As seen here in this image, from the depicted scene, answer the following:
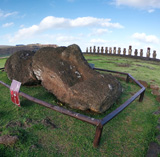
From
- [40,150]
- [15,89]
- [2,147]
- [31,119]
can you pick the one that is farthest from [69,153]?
[15,89]

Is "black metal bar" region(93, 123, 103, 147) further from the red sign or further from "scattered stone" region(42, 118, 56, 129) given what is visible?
the red sign

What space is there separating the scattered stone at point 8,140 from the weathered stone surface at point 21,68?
84.8 inches

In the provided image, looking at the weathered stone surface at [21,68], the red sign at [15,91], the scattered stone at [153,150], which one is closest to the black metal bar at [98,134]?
the scattered stone at [153,150]

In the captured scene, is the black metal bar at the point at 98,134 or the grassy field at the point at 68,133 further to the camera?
the grassy field at the point at 68,133

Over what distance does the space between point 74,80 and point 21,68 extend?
2000 mm

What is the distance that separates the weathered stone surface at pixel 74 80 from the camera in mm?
3166

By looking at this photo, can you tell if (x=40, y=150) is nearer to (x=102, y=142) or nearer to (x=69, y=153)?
(x=69, y=153)

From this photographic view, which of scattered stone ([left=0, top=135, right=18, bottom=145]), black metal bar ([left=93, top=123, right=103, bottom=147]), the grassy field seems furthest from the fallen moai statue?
scattered stone ([left=0, top=135, right=18, bottom=145])

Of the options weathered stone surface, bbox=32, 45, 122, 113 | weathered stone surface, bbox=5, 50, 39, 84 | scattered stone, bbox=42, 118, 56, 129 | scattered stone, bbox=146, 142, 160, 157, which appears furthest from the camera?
weathered stone surface, bbox=5, 50, 39, 84

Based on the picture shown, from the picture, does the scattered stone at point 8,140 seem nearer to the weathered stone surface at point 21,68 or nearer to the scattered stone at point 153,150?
the scattered stone at point 153,150

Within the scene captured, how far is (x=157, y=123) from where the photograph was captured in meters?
3.07

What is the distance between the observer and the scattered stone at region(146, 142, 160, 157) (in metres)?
2.23

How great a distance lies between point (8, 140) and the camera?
2.26 m

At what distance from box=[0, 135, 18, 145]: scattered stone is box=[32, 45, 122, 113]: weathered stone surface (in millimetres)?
1295
